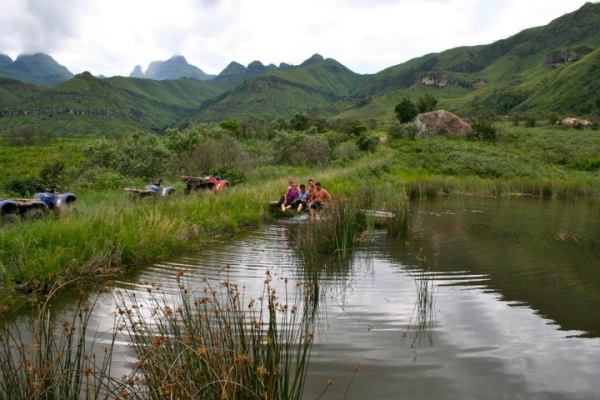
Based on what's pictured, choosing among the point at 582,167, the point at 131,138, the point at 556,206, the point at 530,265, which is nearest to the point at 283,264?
the point at 530,265

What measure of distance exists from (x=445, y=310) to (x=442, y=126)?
1557 inches

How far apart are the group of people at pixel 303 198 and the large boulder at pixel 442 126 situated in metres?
31.0

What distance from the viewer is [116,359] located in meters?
3.85

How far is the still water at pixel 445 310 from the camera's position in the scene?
3664 mm

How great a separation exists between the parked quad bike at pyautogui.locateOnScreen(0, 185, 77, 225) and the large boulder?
122 feet

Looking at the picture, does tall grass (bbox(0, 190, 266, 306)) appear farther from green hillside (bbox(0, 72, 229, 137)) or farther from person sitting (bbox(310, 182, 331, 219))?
green hillside (bbox(0, 72, 229, 137))

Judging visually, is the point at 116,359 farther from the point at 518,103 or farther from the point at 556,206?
the point at 518,103

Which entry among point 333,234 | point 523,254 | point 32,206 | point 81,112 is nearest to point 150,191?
point 32,206

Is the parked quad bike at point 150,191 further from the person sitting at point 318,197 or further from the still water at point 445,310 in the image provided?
the person sitting at point 318,197

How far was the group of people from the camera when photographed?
1337cm

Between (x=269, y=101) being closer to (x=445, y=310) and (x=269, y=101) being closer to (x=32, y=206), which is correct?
(x=32, y=206)

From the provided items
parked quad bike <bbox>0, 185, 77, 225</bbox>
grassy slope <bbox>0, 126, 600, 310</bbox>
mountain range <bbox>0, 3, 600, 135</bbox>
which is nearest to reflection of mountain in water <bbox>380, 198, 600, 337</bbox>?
grassy slope <bbox>0, 126, 600, 310</bbox>

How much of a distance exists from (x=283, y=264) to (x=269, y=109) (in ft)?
491

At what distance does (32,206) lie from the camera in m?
8.54
